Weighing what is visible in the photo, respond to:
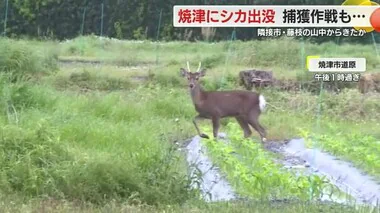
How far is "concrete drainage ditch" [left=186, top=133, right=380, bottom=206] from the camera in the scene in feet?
22.2

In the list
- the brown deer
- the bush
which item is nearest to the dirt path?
the brown deer

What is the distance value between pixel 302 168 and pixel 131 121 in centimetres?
318

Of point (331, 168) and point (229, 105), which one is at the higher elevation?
point (229, 105)

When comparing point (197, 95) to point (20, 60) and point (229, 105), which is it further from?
point (20, 60)

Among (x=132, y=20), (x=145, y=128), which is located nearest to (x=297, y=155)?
(x=145, y=128)

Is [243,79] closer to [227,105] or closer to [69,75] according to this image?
[69,75]

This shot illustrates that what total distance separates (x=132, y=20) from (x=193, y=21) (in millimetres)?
13462

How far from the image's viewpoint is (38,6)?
79.8 feet

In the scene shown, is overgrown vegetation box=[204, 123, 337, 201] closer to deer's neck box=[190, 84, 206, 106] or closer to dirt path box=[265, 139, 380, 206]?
dirt path box=[265, 139, 380, 206]

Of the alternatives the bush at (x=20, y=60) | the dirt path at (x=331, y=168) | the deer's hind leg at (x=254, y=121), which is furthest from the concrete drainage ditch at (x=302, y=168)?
the bush at (x=20, y=60)

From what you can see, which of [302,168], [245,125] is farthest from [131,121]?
[302,168]

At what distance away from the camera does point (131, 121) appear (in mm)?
10922

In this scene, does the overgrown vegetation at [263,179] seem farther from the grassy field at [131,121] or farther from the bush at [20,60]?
the bush at [20,60]

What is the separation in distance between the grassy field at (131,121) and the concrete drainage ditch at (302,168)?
174 millimetres
